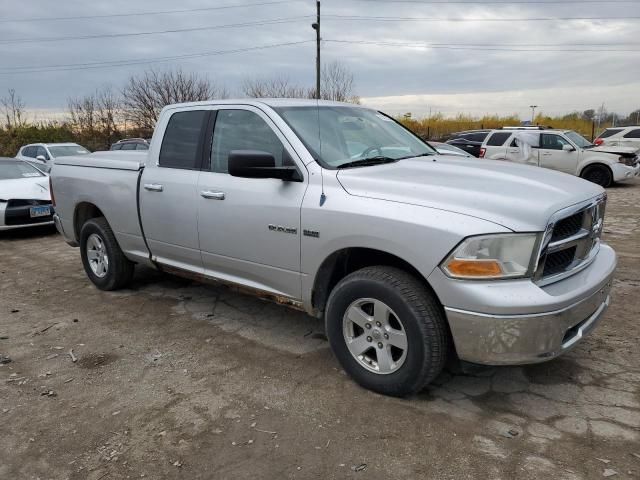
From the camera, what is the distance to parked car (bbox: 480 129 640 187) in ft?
46.6

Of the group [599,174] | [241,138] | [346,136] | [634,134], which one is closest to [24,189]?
[241,138]

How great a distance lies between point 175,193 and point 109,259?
151 centimetres

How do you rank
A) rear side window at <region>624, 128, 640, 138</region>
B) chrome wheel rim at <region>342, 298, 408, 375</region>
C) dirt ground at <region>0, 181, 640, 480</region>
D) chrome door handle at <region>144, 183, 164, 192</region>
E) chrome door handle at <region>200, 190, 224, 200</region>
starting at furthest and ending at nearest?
rear side window at <region>624, 128, 640, 138</region> → chrome door handle at <region>144, 183, 164, 192</region> → chrome door handle at <region>200, 190, 224, 200</region> → chrome wheel rim at <region>342, 298, 408, 375</region> → dirt ground at <region>0, 181, 640, 480</region>

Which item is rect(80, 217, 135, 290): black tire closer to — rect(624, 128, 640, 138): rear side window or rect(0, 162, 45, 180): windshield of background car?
rect(0, 162, 45, 180): windshield of background car

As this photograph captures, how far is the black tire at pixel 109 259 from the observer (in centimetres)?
523

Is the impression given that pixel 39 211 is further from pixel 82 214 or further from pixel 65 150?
pixel 65 150

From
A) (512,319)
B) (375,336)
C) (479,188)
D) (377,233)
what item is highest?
(479,188)

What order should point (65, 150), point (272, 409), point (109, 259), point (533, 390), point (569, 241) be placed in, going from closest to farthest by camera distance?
point (569, 241), point (272, 409), point (533, 390), point (109, 259), point (65, 150)

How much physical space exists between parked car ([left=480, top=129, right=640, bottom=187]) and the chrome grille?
11877 millimetres

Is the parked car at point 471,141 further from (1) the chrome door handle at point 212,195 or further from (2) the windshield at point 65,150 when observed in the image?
(1) the chrome door handle at point 212,195

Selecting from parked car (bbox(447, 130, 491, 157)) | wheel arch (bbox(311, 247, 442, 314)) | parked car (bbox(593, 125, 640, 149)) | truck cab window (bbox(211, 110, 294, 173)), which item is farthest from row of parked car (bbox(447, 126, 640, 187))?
wheel arch (bbox(311, 247, 442, 314))

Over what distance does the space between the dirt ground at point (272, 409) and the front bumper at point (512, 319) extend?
1.50ft

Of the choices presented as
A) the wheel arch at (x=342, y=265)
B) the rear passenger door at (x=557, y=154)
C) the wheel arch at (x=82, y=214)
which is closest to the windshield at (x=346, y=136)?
the wheel arch at (x=342, y=265)

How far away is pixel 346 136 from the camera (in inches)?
153
